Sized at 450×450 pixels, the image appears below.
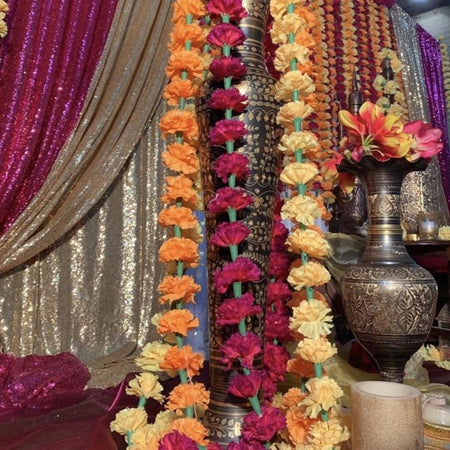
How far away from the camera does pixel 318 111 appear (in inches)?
131

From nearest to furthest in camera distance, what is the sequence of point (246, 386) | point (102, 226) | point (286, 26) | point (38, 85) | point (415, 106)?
point (246, 386)
point (286, 26)
point (38, 85)
point (102, 226)
point (415, 106)

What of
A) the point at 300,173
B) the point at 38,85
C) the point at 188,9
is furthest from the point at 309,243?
the point at 38,85

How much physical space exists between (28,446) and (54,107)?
1.31m

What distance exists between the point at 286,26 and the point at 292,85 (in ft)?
0.53

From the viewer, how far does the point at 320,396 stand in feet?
3.20

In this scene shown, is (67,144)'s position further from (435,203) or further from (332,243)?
(435,203)

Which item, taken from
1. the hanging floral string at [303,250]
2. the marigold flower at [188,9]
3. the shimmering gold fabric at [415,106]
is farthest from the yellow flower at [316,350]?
the shimmering gold fabric at [415,106]

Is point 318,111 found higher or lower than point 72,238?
higher

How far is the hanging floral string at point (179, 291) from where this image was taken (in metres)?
1.03

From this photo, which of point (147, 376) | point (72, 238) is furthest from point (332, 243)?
point (147, 376)

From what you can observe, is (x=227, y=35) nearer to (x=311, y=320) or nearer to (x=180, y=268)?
(x=180, y=268)

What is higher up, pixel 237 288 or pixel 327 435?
pixel 237 288

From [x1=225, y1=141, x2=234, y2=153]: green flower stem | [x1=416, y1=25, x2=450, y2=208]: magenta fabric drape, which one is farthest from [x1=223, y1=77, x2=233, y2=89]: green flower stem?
[x1=416, y1=25, x2=450, y2=208]: magenta fabric drape

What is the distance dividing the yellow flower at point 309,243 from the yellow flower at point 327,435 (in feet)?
1.14
